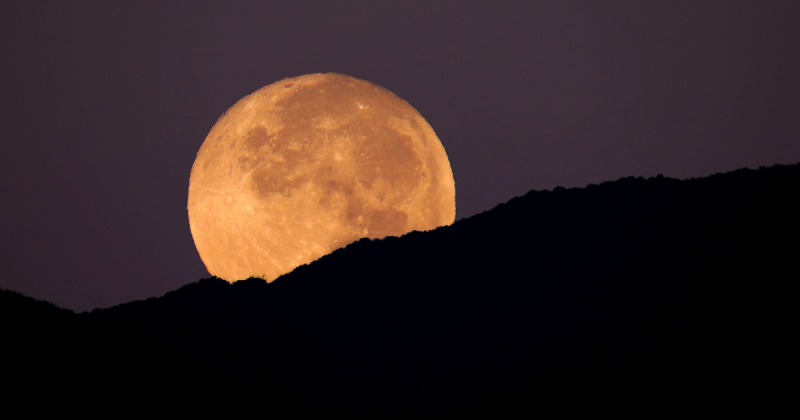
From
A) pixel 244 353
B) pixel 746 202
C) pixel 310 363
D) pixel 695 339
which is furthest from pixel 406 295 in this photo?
pixel 746 202

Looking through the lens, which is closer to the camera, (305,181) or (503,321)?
(503,321)

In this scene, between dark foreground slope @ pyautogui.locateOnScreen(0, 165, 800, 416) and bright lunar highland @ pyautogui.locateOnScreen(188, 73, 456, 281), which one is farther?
bright lunar highland @ pyautogui.locateOnScreen(188, 73, 456, 281)

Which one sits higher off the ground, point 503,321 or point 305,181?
point 305,181

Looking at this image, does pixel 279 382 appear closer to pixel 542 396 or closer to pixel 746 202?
pixel 542 396

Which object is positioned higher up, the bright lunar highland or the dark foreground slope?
the bright lunar highland
